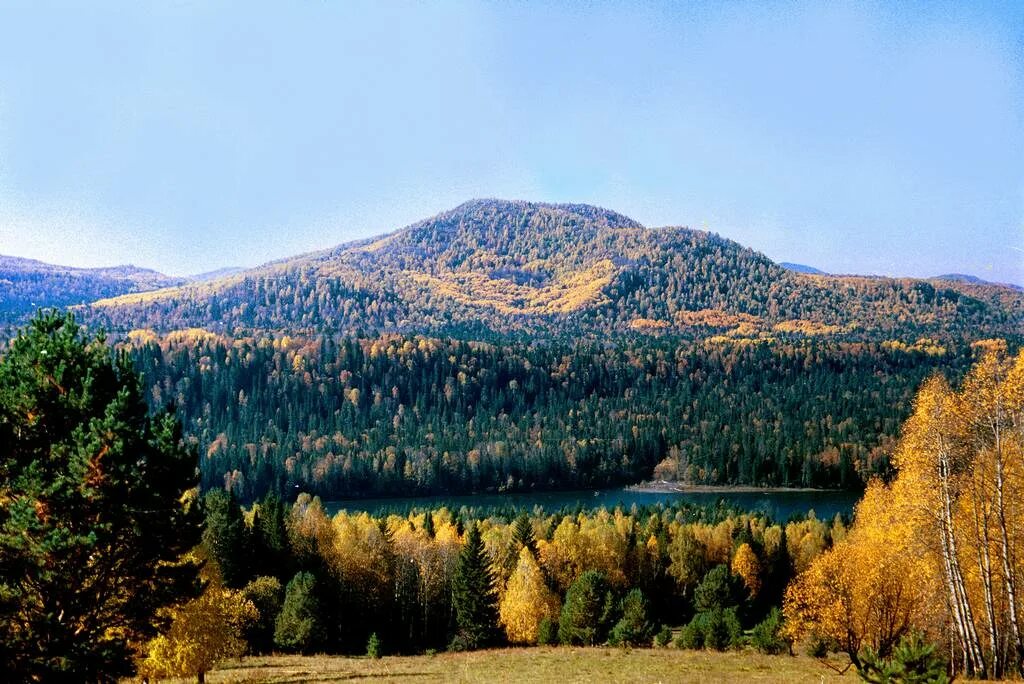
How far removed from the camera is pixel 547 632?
54.2 meters

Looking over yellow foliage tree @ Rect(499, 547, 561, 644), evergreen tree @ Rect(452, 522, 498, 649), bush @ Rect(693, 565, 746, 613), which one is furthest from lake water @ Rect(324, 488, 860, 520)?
evergreen tree @ Rect(452, 522, 498, 649)

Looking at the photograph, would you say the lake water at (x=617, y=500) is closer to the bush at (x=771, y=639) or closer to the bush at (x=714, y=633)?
the bush at (x=714, y=633)

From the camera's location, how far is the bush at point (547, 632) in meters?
53.8

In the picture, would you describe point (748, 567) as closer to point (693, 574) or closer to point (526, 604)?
point (693, 574)

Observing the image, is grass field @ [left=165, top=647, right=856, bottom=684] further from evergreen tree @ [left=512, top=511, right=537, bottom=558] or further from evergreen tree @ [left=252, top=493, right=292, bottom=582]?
evergreen tree @ [left=512, top=511, right=537, bottom=558]

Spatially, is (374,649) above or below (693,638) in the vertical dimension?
below

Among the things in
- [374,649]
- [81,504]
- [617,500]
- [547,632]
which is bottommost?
[617,500]

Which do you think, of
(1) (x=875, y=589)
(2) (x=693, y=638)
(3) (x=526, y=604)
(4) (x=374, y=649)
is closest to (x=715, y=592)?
(3) (x=526, y=604)

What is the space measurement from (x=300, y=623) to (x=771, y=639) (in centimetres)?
2923

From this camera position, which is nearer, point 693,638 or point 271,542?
point 693,638

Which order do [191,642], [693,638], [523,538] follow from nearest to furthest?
1. [191,642]
2. [693,638]
3. [523,538]

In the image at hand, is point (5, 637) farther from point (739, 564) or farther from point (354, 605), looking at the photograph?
point (739, 564)

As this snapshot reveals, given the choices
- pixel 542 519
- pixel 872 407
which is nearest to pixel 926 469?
pixel 542 519

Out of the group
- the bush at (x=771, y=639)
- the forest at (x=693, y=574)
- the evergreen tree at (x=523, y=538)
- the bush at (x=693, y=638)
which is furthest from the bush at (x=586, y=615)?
the evergreen tree at (x=523, y=538)
